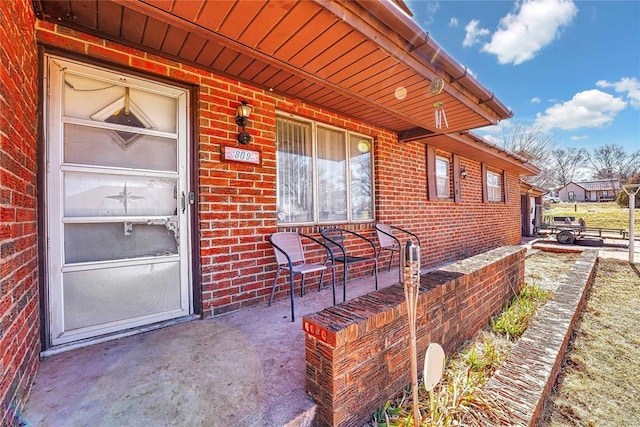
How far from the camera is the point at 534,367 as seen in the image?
1.79 meters

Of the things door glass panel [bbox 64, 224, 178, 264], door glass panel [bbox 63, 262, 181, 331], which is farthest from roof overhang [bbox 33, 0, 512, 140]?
door glass panel [bbox 63, 262, 181, 331]

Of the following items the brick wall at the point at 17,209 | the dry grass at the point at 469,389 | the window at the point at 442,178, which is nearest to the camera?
the brick wall at the point at 17,209

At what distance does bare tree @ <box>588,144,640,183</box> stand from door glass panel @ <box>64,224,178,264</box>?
47378 mm

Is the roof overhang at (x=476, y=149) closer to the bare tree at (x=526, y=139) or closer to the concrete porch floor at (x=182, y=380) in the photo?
the concrete porch floor at (x=182, y=380)

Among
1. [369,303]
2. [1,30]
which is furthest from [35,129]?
[369,303]

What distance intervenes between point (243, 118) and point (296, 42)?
95cm

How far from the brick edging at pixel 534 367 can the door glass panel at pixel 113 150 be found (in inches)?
115

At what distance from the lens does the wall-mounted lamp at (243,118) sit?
8.84 feet

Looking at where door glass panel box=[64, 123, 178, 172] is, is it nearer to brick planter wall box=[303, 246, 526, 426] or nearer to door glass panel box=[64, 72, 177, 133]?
door glass panel box=[64, 72, 177, 133]

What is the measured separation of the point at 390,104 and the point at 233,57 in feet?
5.84

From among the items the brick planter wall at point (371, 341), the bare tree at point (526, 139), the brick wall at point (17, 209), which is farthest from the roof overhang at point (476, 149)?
the bare tree at point (526, 139)

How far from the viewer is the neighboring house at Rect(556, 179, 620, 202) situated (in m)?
38.6

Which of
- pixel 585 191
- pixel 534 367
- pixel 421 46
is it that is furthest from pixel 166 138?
pixel 585 191

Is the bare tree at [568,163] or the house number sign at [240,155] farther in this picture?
the bare tree at [568,163]
